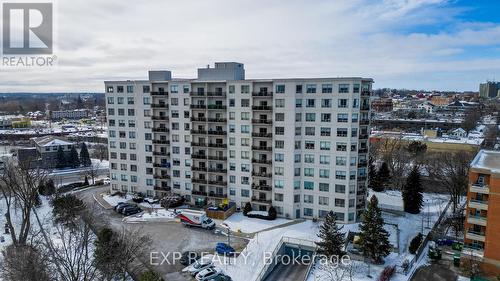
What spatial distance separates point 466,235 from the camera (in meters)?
40.7

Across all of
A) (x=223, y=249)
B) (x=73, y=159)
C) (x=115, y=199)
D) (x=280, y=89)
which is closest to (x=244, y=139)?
(x=280, y=89)

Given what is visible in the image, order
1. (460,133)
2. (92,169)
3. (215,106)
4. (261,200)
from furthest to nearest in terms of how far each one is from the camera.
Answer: (460,133)
(92,169)
(215,106)
(261,200)

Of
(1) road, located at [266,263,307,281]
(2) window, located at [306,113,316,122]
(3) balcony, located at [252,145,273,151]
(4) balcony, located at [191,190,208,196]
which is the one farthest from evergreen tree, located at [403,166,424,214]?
(4) balcony, located at [191,190,208,196]

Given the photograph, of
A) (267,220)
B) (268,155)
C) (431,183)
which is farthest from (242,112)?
(431,183)

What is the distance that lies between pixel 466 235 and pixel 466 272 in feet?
15.1

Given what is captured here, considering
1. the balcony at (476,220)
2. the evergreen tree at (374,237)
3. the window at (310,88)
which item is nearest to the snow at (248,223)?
the evergreen tree at (374,237)

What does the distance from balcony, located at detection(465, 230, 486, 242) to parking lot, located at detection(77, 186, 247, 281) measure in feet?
87.7

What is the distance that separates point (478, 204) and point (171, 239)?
1479 inches

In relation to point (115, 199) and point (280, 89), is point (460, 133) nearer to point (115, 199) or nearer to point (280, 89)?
point (280, 89)

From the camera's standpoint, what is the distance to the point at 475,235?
131ft

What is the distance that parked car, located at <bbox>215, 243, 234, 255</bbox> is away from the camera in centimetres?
4159

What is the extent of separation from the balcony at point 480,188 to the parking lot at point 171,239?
28.0 m

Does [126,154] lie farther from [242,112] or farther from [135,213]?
[242,112]

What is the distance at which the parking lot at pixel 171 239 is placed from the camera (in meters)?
38.8
